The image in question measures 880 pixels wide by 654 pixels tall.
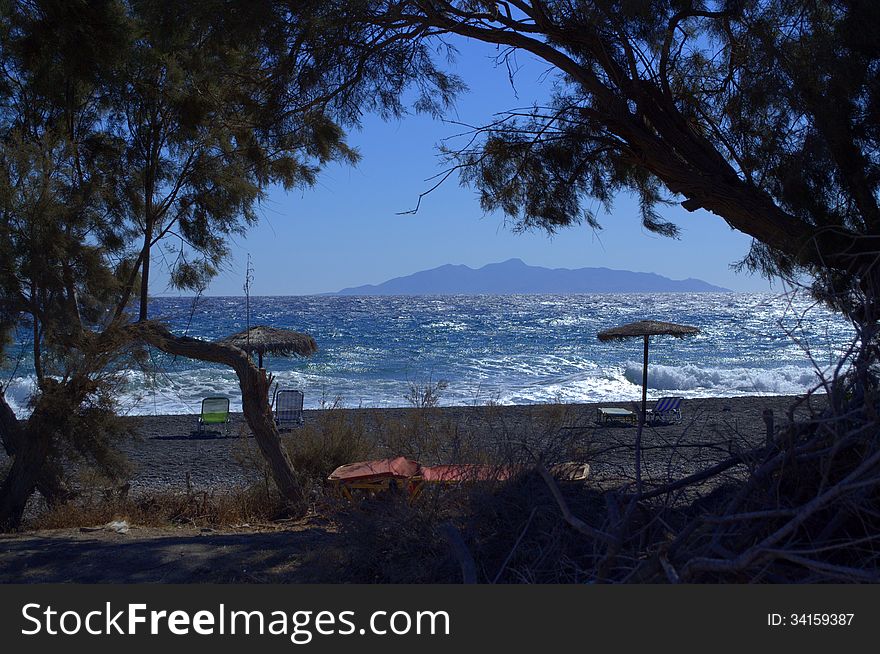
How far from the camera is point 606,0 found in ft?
18.4

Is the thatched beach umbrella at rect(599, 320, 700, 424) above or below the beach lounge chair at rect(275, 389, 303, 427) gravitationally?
above

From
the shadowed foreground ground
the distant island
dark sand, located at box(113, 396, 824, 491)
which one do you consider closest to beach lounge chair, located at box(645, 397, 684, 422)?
dark sand, located at box(113, 396, 824, 491)

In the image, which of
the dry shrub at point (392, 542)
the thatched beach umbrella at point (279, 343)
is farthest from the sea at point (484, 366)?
the dry shrub at point (392, 542)

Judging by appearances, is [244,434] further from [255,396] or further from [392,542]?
[392,542]

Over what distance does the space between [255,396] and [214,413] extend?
9338 millimetres

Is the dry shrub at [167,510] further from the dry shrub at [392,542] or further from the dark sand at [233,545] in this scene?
the dry shrub at [392,542]

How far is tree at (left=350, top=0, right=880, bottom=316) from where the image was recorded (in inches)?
206

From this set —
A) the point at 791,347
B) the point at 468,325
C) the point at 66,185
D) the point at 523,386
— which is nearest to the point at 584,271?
the point at 468,325

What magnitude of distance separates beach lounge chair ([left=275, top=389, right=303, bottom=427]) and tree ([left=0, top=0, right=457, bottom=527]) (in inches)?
294

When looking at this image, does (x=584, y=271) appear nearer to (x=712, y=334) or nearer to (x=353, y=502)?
(x=712, y=334)

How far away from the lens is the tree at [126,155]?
6410 mm

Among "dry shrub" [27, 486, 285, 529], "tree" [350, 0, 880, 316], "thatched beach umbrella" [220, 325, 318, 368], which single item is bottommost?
"dry shrub" [27, 486, 285, 529]

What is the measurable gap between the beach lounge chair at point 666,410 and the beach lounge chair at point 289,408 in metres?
7.13

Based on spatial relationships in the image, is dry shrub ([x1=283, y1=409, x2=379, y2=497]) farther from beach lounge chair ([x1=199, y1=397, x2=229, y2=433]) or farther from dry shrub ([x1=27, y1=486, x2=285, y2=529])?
beach lounge chair ([x1=199, y1=397, x2=229, y2=433])
